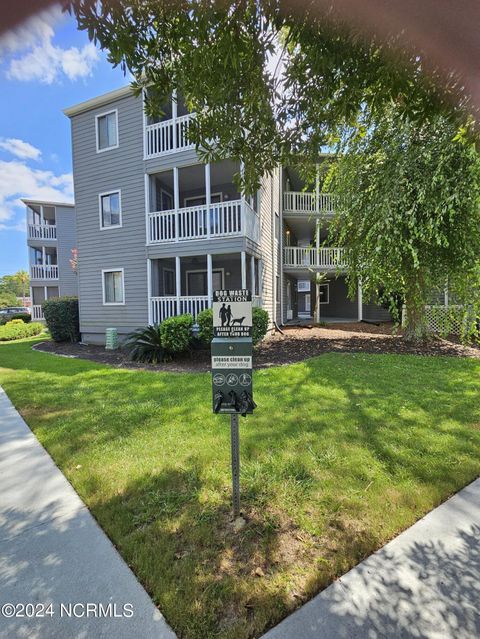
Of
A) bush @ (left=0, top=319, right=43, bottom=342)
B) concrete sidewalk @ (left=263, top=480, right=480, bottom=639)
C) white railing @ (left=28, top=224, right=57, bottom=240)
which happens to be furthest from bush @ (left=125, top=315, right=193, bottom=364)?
white railing @ (left=28, top=224, right=57, bottom=240)

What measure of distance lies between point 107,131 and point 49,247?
56.1 feet

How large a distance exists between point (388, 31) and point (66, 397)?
599 centimetres

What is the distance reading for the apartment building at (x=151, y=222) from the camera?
33.0 ft

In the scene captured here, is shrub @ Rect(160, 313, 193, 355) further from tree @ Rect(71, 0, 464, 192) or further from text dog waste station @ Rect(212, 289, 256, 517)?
text dog waste station @ Rect(212, 289, 256, 517)

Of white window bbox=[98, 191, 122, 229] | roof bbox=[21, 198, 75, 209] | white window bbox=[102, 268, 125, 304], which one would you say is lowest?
white window bbox=[102, 268, 125, 304]

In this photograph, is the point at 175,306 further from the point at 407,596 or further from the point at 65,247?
the point at 65,247

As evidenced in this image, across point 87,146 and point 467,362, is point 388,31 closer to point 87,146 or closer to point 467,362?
point 467,362

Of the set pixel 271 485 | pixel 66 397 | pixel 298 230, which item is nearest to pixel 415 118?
pixel 271 485

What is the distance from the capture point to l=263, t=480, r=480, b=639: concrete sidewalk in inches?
62.5

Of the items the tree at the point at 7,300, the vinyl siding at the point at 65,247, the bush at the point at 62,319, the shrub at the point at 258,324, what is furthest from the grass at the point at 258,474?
the tree at the point at 7,300

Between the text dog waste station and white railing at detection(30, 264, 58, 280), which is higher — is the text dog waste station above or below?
below

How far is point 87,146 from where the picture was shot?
39.1 ft

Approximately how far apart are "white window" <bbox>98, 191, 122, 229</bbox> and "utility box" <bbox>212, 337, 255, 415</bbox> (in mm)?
10830

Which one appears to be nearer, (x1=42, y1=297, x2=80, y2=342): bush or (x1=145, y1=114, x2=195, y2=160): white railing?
(x1=145, y1=114, x2=195, y2=160): white railing
